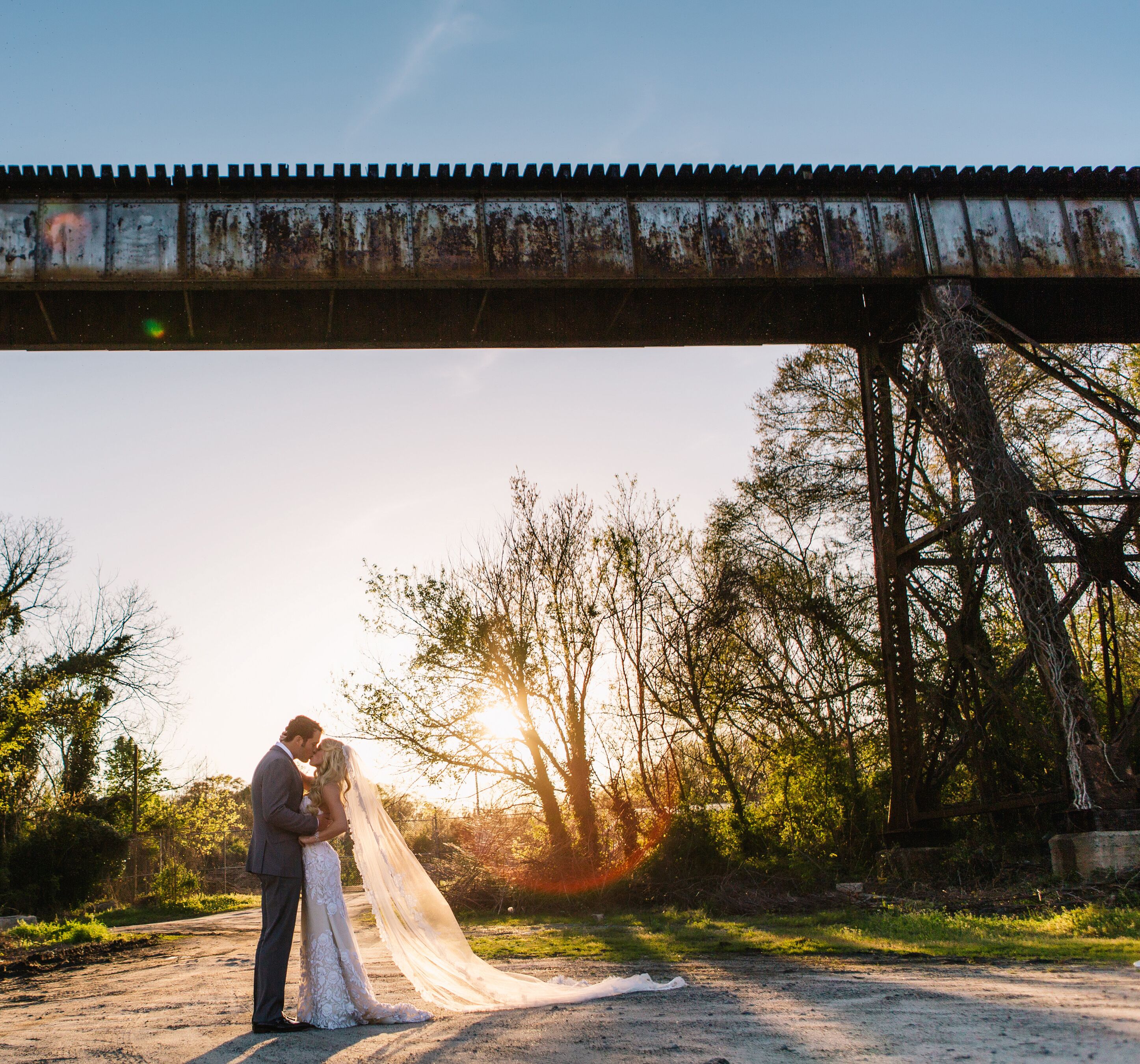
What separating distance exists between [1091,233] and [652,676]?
11422mm

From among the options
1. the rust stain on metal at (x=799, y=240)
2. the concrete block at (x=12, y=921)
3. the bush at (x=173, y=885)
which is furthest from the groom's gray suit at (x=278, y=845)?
the bush at (x=173, y=885)

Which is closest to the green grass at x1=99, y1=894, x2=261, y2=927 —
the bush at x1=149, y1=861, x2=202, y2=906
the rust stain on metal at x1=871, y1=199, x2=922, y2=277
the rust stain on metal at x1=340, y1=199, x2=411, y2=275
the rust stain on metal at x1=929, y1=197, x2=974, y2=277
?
the bush at x1=149, y1=861, x2=202, y2=906

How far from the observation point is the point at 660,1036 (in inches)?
172

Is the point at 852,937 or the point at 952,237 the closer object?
the point at 852,937

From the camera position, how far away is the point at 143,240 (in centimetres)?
1146

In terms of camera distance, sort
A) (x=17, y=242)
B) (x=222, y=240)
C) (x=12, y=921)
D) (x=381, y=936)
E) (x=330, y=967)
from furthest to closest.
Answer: (x=12, y=921)
(x=222, y=240)
(x=17, y=242)
(x=381, y=936)
(x=330, y=967)

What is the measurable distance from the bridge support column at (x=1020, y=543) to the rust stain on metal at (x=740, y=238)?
2.23 m

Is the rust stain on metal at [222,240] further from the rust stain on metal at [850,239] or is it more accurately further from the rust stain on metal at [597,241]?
the rust stain on metal at [850,239]

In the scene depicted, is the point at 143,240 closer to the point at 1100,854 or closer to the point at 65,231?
the point at 65,231

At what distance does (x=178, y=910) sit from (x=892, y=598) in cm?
2137

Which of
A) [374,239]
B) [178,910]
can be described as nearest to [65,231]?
[374,239]

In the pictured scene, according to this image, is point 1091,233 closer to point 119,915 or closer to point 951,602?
point 951,602

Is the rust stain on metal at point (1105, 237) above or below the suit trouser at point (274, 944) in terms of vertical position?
above

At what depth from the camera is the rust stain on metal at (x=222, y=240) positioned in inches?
453
